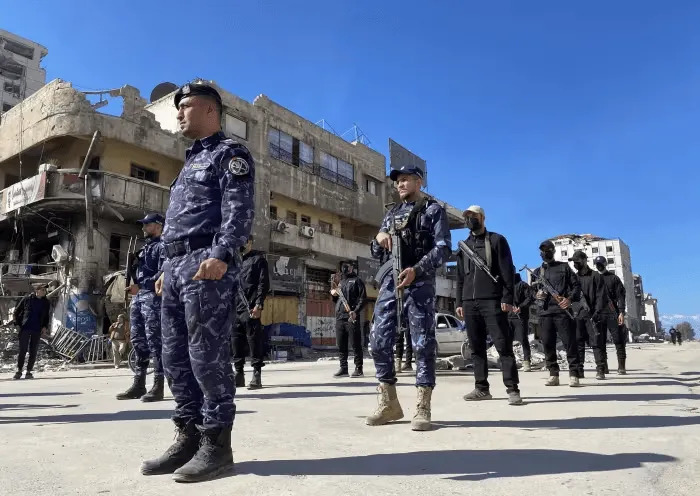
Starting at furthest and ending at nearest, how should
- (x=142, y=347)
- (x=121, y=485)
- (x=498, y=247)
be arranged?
(x=142, y=347) < (x=498, y=247) < (x=121, y=485)

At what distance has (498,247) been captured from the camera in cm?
539

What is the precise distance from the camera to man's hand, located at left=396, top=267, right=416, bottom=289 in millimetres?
3662

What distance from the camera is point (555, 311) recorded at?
6.92 metres

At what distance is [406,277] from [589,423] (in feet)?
5.47

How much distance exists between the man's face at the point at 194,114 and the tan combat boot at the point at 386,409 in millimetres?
2224

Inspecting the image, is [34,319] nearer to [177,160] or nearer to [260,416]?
[260,416]

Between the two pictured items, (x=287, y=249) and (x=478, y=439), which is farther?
(x=287, y=249)

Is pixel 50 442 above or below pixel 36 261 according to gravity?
below

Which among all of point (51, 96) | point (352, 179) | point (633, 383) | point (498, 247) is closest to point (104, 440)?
point (498, 247)

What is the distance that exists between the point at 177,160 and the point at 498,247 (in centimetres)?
2102

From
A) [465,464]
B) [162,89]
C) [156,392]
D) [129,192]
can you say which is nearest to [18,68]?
[162,89]

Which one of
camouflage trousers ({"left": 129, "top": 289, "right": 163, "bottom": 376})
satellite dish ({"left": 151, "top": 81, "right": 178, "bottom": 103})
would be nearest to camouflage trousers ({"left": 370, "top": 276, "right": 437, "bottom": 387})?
camouflage trousers ({"left": 129, "top": 289, "right": 163, "bottom": 376})

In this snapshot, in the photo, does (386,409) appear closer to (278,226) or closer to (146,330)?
(146,330)

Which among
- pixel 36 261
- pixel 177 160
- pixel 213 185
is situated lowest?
pixel 213 185
